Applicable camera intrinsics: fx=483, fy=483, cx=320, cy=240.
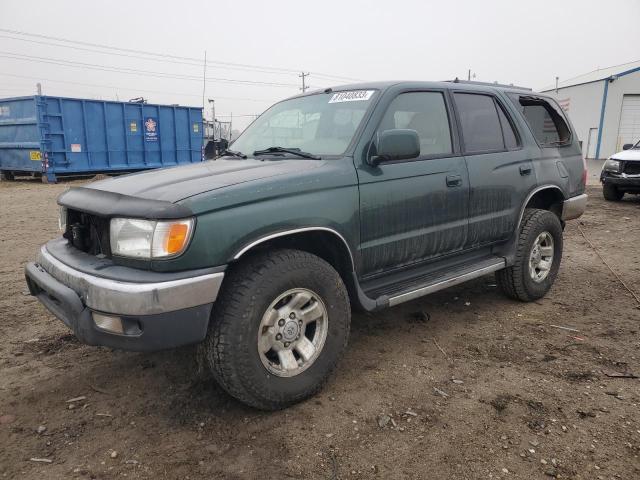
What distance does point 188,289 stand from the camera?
2.26m

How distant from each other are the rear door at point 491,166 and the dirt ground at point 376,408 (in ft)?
2.68

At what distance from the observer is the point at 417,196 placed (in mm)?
3266

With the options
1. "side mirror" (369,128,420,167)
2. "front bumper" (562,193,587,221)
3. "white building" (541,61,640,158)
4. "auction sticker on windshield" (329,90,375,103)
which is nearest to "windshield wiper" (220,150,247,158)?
"auction sticker on windshield" (329,90,375,103)

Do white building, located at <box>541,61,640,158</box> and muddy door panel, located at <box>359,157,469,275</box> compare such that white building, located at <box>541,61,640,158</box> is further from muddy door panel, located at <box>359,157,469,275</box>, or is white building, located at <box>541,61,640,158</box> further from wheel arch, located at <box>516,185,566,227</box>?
muddy door panel, located at <box>359,157,469,275</box>

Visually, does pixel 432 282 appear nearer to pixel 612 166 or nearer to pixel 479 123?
pixel 479 123

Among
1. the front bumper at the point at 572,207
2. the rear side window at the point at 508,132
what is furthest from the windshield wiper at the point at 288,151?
the front bumper at the point at 572,207

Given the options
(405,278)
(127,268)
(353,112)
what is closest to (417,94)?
(353,112)

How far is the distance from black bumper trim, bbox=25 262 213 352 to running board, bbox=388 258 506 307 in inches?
52.3

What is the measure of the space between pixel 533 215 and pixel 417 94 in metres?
1.66

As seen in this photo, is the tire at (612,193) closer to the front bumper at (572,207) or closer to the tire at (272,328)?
the front bumper at (572,207)

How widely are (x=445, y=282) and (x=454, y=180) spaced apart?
74 centimetres

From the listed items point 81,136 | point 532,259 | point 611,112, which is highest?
point 611,112

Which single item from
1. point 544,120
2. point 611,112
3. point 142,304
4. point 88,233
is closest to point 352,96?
point 88,233

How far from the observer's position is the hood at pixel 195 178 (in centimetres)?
250
